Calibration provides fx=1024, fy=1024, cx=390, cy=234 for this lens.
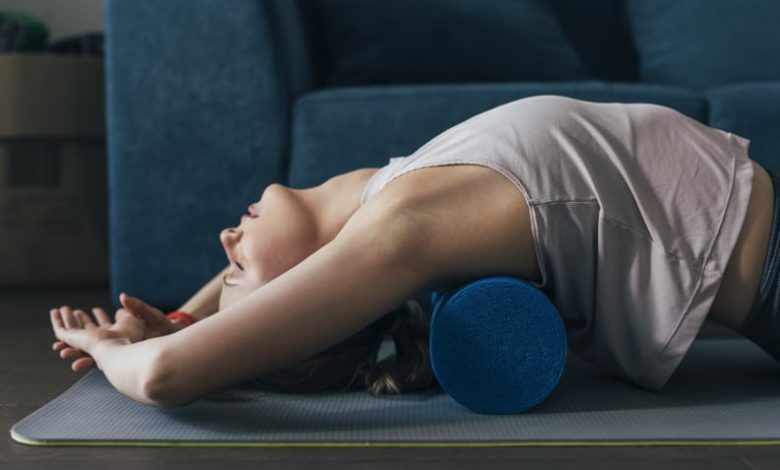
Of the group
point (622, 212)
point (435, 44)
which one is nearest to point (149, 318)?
point (622, 212)

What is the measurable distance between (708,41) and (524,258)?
59.6 inches

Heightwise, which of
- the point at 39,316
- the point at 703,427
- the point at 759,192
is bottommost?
the point at 39,316

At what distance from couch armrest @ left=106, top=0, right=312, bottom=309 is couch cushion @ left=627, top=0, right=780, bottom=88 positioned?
1.00 meters

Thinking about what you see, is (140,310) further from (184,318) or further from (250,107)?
(250,107)

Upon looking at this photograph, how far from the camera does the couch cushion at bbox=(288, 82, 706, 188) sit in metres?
2.02

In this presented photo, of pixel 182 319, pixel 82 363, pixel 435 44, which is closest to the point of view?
pixel 82 363

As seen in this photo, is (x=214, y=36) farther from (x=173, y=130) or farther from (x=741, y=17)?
(x=741, y=17)

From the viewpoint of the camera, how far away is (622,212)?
1228 mm

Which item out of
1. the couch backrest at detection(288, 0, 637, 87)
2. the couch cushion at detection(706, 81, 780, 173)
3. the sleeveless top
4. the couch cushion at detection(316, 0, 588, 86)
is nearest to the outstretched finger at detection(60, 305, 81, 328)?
the sleeveless top

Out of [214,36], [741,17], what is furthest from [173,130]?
[741,17]

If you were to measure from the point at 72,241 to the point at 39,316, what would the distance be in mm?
510

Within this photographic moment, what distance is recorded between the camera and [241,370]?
112 centimetres

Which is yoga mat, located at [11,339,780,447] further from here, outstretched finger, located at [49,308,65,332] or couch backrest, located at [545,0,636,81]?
couch backrest, located at [545,0,636,81]

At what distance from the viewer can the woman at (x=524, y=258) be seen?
3.70 ft
